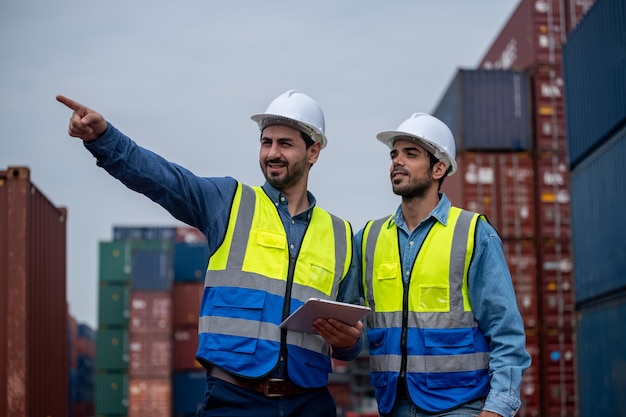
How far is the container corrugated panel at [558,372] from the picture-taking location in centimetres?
1827

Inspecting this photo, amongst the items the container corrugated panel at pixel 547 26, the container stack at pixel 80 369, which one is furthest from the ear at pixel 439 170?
the container stack at pixel 80 369

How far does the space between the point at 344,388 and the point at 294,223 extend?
23960 millimetres

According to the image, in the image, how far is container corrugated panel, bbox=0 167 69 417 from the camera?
31.7 ft

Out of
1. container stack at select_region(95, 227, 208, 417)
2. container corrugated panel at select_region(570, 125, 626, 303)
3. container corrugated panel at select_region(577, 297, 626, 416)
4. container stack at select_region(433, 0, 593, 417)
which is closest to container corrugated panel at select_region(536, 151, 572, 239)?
container stack at select_region(433, 0, 593, 417)

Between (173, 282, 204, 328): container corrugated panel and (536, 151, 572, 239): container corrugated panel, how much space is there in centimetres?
1523

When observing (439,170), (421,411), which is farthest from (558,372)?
(421,411)

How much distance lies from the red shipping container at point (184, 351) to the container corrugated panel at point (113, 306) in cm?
192

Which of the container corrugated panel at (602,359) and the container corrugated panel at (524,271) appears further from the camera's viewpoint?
the container corrugated panel at (524,271)

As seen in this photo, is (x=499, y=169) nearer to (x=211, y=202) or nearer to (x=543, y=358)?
(x=543, y=358)

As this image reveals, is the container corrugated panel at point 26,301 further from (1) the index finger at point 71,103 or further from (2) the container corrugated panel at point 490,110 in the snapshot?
(2) the container corrugated panel at point 490,110

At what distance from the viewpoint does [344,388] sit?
2788cm

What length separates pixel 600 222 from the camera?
14.4 metres

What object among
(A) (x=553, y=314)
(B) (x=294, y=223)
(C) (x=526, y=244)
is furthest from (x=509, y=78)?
(B) (x=294, y=223)

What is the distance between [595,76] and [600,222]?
2.39 meters
